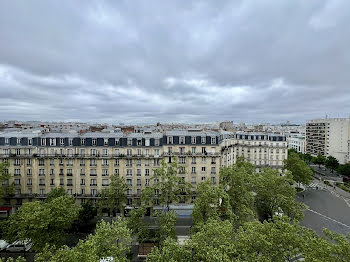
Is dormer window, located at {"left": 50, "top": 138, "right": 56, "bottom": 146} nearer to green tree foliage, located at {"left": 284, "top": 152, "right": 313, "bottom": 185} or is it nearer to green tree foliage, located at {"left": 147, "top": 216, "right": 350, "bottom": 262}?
green tree foliage, located at {"left": 147, "top": 216, "right": 350, "bottom": 262}

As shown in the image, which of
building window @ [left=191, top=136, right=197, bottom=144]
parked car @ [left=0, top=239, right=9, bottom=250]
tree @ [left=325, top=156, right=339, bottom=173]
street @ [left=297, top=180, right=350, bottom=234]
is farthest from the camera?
tree @ [left=325, top=156, right=339, bottom=173]

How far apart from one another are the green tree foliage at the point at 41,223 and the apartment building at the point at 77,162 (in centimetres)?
1205

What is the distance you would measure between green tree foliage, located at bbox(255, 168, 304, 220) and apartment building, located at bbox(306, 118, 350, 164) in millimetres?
66830

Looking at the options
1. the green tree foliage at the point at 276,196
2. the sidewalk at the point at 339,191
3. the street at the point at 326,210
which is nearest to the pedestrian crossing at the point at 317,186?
the street at the point at 326,210

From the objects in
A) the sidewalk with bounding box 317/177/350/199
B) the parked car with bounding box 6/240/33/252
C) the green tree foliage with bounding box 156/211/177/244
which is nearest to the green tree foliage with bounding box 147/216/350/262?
the green tree foliage with bounding box 156/211/177/244

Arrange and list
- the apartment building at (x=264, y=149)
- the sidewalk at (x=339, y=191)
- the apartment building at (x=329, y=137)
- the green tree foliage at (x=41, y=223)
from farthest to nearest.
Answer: the apartment building at (x=329, y=137) → the apartment building at (x=264, y=149) → the sidewalk at (x=339, y=191) → the green tree foliage at (x=41, y=223)

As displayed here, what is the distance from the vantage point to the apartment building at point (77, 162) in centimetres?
3400

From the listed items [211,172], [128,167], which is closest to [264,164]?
[211,172]

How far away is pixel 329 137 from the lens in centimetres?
8038

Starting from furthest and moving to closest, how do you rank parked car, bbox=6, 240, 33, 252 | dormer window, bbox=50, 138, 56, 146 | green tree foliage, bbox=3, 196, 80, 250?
1. dormer window, bbox=50, 138, 56, 146
2. parked car, bbox=6, 240, 33, 252
3. green tree foliage, bbox=3, 196, 80, 250

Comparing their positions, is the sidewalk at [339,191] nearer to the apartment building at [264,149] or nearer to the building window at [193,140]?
the apartment building at [264,149]

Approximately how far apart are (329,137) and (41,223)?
3953 inches

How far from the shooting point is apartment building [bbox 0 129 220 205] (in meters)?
34.0

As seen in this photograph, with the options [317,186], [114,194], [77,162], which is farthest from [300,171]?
[77,162]
